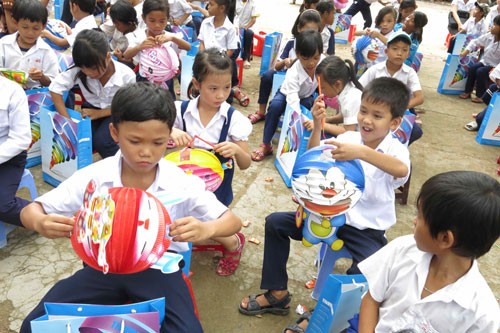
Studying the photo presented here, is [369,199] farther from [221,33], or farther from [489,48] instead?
[489,48]

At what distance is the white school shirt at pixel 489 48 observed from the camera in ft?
19.2

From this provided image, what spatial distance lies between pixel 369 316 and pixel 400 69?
2.85 metres

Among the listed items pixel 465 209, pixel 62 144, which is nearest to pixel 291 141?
pixel 62 144

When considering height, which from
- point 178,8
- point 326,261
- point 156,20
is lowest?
point 326,261

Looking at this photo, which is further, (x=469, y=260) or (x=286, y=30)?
(x=286, y=30)

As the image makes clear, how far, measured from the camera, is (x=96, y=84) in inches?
126

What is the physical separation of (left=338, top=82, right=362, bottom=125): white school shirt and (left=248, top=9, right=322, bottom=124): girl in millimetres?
1339

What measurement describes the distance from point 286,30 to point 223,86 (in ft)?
24.4

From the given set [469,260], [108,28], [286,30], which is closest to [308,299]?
[469,260]

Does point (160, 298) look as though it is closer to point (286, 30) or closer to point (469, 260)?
point (469, 260)

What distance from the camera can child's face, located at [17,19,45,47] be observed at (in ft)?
10.8

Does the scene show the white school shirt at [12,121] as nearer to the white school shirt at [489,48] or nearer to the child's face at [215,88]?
the child's face at [215,88]

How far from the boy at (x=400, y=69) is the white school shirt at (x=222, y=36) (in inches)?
67.7

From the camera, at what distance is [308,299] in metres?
2.47
